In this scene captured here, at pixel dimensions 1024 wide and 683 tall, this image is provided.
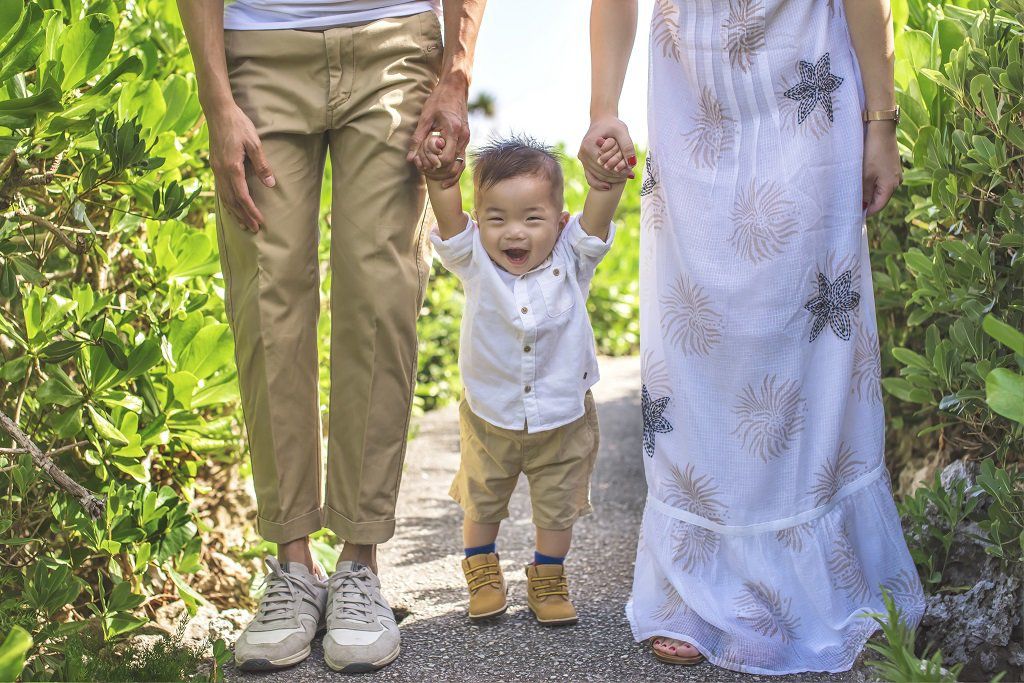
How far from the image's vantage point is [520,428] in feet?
7.67

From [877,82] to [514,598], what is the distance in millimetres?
1463

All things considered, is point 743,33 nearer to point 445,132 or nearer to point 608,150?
point 608,150

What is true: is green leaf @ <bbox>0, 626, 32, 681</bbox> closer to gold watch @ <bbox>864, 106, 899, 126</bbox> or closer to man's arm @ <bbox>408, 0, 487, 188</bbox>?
man's arm @ <bbox>408, 0, 487, 188</bbox>

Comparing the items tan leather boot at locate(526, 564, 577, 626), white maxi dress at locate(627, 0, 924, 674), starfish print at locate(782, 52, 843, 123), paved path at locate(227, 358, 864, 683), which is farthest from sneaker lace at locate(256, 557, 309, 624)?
starfish print at locate(782, 52, 843, 123)

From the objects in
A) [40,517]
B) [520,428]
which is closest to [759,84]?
[520,428]

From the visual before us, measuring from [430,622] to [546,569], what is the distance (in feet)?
1.00

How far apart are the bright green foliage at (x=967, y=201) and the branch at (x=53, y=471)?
170 cm

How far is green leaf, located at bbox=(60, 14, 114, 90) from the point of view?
2.01 metres

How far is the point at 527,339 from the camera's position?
91.3 inches

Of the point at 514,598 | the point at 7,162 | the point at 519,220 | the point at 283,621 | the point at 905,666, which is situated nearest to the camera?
the point at 905,666

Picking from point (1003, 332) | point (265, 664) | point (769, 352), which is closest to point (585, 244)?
point (769, 352)

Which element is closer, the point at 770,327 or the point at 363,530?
the point at 770,327

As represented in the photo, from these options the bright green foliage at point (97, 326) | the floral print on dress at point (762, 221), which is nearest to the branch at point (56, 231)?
the bright green foliage at point (97, 326)

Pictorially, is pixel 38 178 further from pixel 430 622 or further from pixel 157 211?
pixel 430 622
